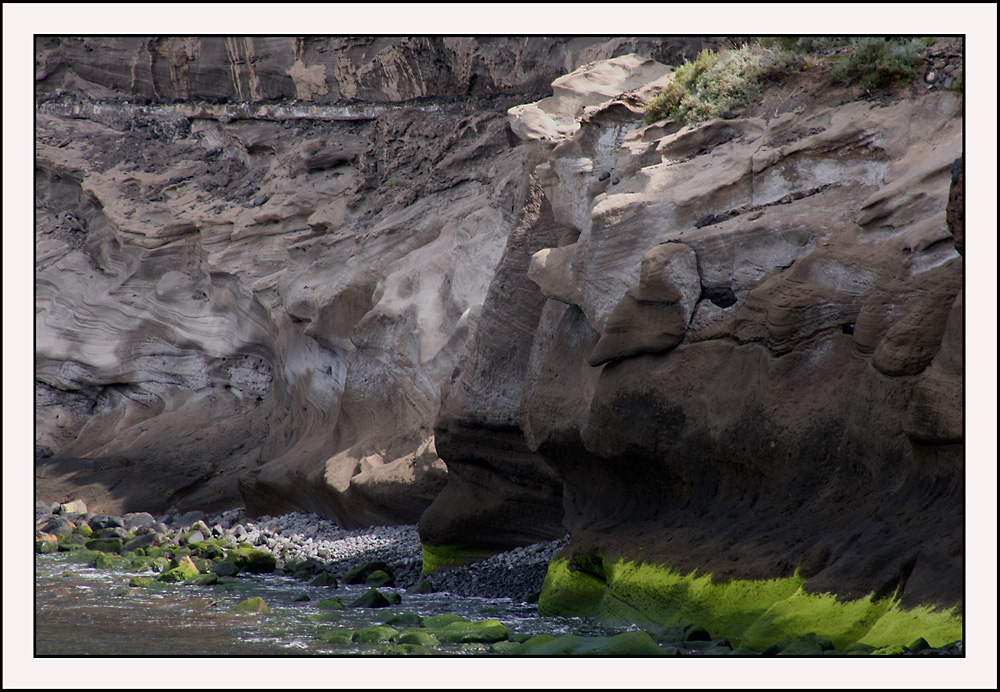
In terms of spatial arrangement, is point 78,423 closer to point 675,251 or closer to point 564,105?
point 564,105

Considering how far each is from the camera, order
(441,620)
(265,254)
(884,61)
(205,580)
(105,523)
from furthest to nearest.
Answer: (265,254) → (105,523) → (205,580) → (441,620) → (884,61)

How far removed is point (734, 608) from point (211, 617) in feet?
18.0

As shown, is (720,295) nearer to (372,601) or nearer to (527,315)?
(527,315)

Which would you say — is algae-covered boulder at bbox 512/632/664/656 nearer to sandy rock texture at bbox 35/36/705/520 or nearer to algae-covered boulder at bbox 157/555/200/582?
algae-covered boulder at bbox 157/555/200/582

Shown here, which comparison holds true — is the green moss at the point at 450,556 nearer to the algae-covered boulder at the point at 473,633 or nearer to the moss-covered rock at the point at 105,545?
the algae-covered boulder at the point at 473,633

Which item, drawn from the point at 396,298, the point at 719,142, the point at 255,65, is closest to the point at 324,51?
the point at 255,65

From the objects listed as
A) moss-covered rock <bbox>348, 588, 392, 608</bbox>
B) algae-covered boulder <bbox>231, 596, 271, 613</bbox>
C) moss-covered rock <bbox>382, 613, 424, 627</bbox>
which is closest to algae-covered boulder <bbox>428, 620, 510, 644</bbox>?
moss-covered rock <bbox>382, 613, 424, 627</bbox>

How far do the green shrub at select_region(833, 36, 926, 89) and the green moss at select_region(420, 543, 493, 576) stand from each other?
7.57 m

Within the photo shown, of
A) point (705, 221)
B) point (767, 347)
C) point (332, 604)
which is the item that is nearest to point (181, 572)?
point (332, 604)

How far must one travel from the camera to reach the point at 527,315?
491 inches

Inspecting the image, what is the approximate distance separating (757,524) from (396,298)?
11.1 metres

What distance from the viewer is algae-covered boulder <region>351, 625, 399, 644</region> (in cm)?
781

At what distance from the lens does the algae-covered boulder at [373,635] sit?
7.81 metres

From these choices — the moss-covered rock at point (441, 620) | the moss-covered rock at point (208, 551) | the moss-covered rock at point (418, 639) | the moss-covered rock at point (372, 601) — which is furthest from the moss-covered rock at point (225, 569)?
the moss-covered rock at point (418, 639)
